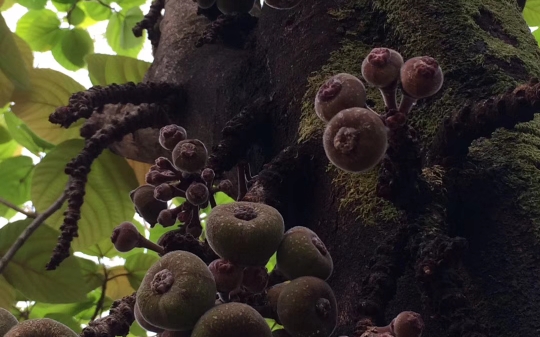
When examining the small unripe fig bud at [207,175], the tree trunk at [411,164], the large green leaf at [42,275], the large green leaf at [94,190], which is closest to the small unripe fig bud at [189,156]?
the small unripe fig bud at [207,175]

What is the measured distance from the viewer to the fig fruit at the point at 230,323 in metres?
0.55

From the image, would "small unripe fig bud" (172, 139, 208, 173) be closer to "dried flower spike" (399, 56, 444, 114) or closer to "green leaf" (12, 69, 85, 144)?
"dried flower spike" (399, 56, 444, 114)

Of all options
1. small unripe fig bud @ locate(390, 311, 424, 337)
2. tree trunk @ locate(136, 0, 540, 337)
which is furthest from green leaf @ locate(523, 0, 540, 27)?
small unripe fig bud @ locate(390, 311, 424, 337)

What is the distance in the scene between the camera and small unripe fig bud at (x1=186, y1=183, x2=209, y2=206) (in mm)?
772

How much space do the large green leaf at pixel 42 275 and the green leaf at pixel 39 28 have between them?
111cm

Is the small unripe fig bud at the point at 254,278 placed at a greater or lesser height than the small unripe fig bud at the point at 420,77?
lesser

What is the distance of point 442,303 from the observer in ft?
1.74

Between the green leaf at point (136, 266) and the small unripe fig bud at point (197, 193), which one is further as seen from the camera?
the green leaf at point (136, 266)

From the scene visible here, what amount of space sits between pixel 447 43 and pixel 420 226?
36 centimetres

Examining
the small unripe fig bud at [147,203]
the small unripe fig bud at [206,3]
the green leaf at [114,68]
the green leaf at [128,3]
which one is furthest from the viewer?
A: the green leaf at [128,3]

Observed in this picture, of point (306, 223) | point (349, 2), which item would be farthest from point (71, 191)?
point (349, 2)

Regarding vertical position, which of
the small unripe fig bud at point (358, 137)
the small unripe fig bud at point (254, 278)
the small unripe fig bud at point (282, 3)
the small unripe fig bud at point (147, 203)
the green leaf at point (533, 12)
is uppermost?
the small unripe fig bud at point (282, 3)

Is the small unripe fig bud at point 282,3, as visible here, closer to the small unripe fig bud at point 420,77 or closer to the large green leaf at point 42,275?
the small unripe fig bud at point 420,77

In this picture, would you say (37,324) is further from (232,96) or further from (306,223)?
(232,96)
